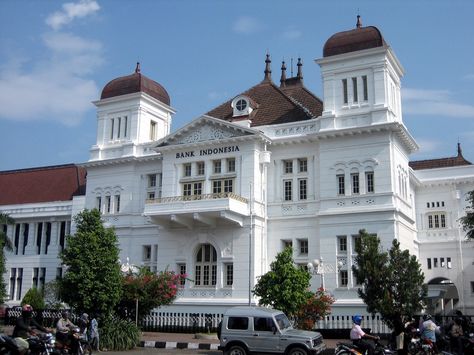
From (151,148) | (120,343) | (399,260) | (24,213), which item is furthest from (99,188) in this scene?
(399,260)

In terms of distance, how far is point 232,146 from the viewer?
36.7 metres

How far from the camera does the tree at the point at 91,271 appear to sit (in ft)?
79.6

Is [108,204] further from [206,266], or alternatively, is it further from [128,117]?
[206,266]

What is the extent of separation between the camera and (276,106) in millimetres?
39406

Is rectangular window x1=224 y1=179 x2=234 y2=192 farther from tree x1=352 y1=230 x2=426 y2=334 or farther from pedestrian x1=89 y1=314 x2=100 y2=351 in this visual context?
pedestrian x1=89 y1=314 x2=100 y2=351

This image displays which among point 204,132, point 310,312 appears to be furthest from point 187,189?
point 310,312

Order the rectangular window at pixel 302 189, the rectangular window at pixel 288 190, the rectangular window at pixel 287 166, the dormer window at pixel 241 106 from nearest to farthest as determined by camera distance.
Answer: the rectangular window at pixel 302 189
the rectangular window at pixel 288 190
the rectangular window at pixel 287 166
the dormer window at pixel 241 106

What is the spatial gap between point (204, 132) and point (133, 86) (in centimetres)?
808

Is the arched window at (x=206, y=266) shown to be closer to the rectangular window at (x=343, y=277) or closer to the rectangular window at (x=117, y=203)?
the rectangular window at (x=343, y=277)

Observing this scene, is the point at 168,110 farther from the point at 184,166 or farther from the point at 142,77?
the point at 184,166

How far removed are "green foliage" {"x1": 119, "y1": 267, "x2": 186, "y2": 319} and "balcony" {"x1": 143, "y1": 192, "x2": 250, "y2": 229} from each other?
640 centimetres

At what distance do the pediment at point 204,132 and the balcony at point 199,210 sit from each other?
4.15 meters

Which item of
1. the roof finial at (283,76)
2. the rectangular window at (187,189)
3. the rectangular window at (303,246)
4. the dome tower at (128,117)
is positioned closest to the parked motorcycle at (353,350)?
the rectangular window at (303,246)

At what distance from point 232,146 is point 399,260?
15118 millimetres
